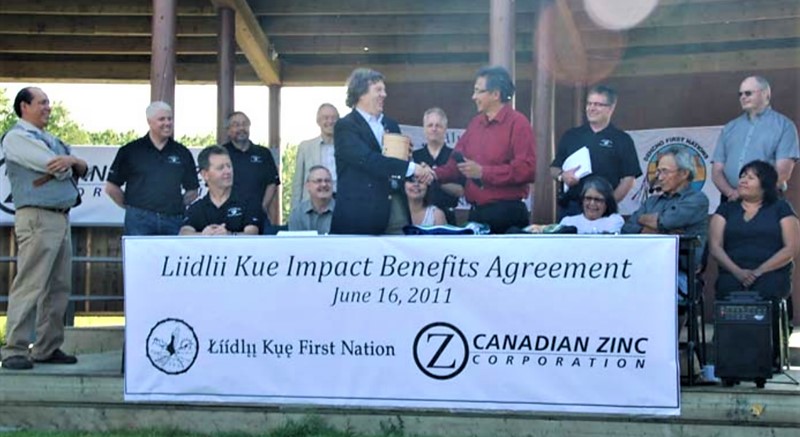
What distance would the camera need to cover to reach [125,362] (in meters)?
5.29

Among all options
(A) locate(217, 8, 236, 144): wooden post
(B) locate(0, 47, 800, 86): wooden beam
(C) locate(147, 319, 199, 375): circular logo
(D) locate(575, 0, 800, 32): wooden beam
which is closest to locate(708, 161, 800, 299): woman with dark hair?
(C) locate(147, 319, 199, 375): circular logo

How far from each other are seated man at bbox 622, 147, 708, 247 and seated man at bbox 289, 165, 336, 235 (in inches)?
73.1

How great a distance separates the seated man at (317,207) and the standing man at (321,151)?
0.69 meters

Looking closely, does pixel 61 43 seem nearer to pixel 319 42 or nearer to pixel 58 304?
pixel 319 42

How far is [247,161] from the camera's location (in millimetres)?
7480

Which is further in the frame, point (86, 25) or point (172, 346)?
point (86, 25)

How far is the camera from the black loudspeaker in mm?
4965

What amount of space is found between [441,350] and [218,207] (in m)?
1.72

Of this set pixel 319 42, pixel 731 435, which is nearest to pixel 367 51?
pixel 319 42

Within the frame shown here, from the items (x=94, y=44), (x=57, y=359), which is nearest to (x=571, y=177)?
(x=57, y=359)

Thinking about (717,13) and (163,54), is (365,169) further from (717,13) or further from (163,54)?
(717,13)

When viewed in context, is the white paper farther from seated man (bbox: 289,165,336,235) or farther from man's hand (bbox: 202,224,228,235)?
man's hand (bbox: 202,224,228,235)

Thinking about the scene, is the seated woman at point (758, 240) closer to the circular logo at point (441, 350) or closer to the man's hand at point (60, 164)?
the circular logo at point (441, 350)

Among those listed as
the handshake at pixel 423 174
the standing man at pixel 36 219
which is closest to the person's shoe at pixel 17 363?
the standing man at pixel 36 219
